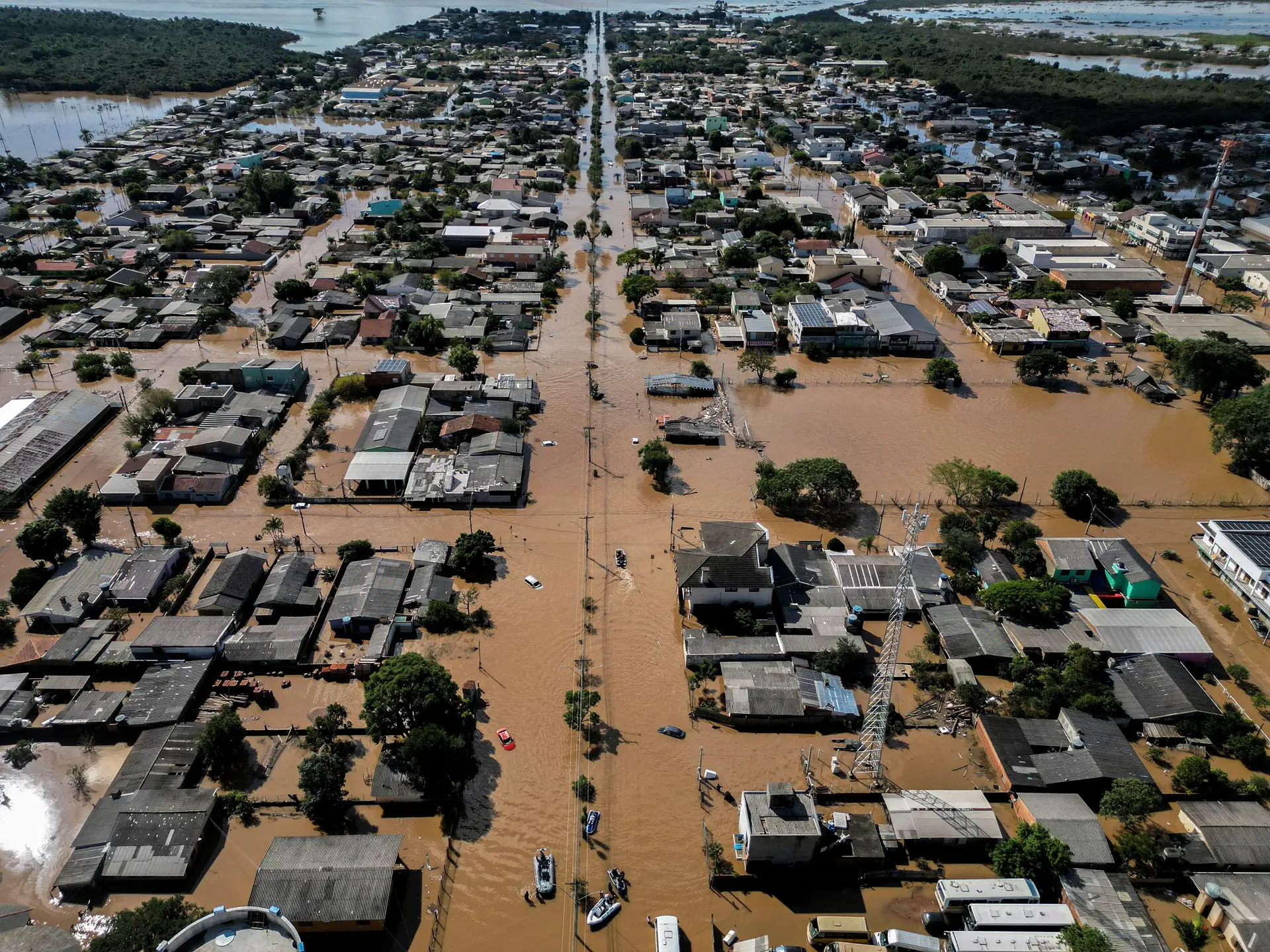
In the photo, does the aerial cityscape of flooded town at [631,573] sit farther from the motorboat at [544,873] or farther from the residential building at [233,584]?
the residential building at [233,584]

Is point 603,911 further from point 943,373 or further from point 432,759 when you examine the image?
point 943,373

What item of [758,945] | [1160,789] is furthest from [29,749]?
[1160,789]

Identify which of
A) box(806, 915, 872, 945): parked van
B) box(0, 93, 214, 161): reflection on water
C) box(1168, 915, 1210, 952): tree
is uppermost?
box(0, 93, 214, 161): reflection on water

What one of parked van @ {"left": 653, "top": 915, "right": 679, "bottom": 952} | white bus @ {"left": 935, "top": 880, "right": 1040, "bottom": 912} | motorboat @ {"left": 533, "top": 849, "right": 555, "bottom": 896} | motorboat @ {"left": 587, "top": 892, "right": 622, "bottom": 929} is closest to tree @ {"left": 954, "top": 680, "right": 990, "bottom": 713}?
white bus @ {"left": 935, "top": 880, "right": 1040, "bottom": 912}

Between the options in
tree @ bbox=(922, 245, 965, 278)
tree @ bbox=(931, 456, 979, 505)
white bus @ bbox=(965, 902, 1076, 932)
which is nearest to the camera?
white bus @ bbox=(965, 902, 1076, 932)

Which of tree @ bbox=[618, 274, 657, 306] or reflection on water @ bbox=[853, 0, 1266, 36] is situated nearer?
tree @ bbox=[618, 274, 657, 306]

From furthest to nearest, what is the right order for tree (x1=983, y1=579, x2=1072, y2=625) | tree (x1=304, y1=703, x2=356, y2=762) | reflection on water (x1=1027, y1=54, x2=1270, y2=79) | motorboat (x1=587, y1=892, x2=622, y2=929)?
reflection on water (x1=1027, y1=54, x2=1270, y2=79) → tree (x1=983, y1=579, x2=1072, y2=625) → tree (x1=304, y1=703, x2=356, y2=762) → motorboat (x1=587, y1=892, x2=622, y2=929)

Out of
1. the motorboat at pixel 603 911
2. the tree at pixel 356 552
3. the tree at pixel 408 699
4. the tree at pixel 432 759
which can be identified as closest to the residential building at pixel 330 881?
the tree at pixel 432 759

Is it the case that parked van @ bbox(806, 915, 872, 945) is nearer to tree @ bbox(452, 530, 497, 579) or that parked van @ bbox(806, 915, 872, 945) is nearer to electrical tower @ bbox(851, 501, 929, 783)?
electrical tower @ bbox(851, 501, 929, 783)
